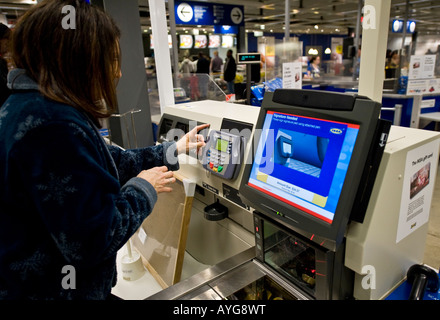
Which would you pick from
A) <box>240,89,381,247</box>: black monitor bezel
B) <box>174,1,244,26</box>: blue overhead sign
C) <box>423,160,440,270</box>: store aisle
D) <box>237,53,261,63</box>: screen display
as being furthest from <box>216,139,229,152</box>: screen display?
<box>174,1,244,26</box>: blue overhead sign

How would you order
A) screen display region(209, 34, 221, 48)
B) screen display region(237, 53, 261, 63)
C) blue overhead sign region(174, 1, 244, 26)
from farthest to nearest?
screen display region(209, 34, 221, 48)
blue overhead sign region(174, 1, 244, 26)
screen display region(237, 53, 261, 63)

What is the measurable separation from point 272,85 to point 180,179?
3.60 m

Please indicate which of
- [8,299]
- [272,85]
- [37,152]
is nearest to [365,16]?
[37,152]

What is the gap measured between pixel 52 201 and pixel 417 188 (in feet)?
3.20

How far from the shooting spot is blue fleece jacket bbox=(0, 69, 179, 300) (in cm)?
68

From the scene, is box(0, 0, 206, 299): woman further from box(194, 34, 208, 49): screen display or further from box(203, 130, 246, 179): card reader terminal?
box(194, 34, 208, 49): screen display

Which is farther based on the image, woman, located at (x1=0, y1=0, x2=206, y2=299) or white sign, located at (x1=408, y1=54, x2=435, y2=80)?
white sign, located at (x1=408, y1=54, x2=435, y2=80)

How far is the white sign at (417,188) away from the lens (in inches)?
34.0

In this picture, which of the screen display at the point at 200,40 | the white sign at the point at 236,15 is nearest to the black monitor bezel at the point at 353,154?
the white sign at the point at 236,15

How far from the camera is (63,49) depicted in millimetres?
738

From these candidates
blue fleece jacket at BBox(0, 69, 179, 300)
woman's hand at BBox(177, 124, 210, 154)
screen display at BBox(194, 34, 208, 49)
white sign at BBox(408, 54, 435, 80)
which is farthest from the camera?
screen display at BBox(194, 34, 208, 49)

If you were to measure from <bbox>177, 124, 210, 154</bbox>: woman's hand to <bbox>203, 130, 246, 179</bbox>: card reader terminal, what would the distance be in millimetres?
35

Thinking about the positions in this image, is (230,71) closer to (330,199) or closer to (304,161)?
(304,161)

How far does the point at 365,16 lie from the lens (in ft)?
3.26
